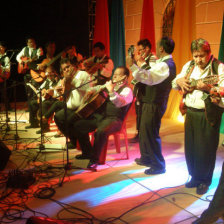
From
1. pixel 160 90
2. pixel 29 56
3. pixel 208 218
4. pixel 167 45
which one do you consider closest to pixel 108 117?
pixel 160 90

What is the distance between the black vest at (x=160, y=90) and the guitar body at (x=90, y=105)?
65cm

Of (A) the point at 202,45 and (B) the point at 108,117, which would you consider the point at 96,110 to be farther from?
(A) the point at 202,45

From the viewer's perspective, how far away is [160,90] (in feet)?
11.7

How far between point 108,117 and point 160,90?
96cm

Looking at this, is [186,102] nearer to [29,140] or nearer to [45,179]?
[45,179]

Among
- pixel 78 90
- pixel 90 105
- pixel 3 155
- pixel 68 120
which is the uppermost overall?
pixel 78 90

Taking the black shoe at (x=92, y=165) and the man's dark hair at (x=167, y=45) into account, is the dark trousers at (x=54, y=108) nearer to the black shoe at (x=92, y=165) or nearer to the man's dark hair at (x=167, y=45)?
the black shoe at (x=92, y=165)

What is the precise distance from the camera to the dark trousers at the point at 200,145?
3053 mm

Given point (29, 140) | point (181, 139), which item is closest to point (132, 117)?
point (181, 139)

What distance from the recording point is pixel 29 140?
5.30 m

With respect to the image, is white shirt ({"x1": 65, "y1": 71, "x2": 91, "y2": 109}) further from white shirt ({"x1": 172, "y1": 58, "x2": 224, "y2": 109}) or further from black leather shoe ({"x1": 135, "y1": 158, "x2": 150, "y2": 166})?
white shirt ({"x1": 172, "y1": 58, "x2": 224, "y2": 109})

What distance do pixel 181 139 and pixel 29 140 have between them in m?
2.97

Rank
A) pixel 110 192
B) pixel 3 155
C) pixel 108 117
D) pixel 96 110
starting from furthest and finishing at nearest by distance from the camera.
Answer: pixel 96 110
pixel 108 117
pixel 3 155
pixel 110 192

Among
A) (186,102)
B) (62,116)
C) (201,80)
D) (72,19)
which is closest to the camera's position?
(201,80)
